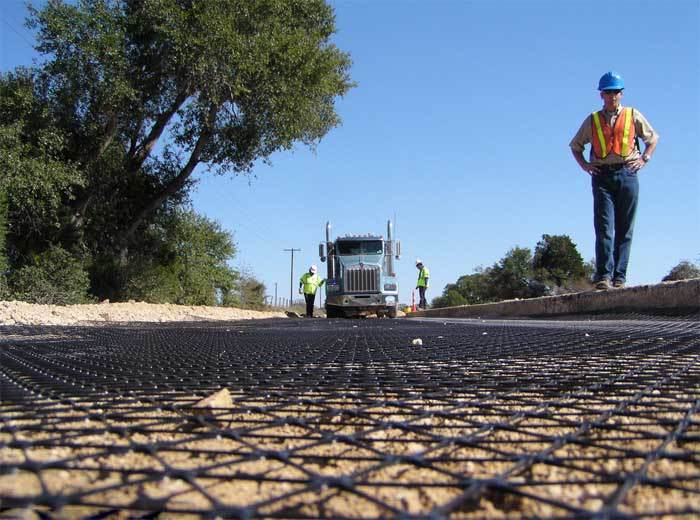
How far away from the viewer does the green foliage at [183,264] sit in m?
19.8

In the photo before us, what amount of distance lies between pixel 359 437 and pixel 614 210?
21.0ft

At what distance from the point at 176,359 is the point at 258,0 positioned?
14.3 metres

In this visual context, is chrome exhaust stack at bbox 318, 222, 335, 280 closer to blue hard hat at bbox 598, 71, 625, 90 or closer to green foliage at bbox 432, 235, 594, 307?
blue hard hat at bbox 598, 71, 625, 90

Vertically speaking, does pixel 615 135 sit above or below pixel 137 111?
below

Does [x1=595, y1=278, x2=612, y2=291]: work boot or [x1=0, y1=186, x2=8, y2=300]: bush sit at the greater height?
[x1=0, y1=186, x2=8, y2=300]: bush

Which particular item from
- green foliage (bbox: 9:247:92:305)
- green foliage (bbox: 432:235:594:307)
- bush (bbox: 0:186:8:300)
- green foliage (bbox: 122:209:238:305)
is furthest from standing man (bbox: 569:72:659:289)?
green foliage (bbox: 432:235:594:307)

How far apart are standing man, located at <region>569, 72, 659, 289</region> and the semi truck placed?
1137 cm

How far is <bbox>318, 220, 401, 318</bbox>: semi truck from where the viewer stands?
18.2 meters

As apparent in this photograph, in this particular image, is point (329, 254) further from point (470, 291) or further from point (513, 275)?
point (470, 291)

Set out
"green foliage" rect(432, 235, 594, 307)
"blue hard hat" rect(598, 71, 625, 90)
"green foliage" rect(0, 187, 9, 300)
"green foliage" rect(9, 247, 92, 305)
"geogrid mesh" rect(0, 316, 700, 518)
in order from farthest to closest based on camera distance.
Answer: "green foliage" rect(432, 235, 594, 307), "green foliage" rect(9, 247, 92, 305), "green foliage" rect(0, 187, 9, 300), "blue hard hat" rect(598, 71, 625, 90), "geogrid mesh" rect(0, 316, 700, 518)

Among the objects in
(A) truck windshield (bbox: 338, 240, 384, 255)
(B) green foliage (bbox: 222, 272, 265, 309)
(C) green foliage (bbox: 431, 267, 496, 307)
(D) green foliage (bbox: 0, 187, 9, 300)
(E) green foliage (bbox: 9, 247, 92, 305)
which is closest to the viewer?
(D) green foliage (bbox: 0, 187, 9, 300)

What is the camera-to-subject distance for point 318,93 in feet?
56.2

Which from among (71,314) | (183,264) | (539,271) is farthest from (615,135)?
(539,271)

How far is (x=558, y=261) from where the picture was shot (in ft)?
171
